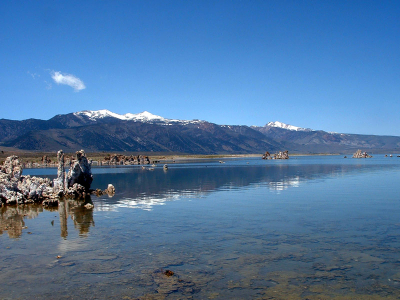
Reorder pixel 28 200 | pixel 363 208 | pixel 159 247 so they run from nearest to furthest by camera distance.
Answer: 1. pixel 159 247
2. pixel 363 208
3. pixel 28 200

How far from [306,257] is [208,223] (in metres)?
8.83

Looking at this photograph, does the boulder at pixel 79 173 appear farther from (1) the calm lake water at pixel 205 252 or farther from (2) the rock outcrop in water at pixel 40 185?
(1) the calm lake water at pixel 205 252

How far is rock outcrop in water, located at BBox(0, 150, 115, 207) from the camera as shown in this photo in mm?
34250

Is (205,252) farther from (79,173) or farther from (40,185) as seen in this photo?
(79,173)

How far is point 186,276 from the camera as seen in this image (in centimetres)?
1349

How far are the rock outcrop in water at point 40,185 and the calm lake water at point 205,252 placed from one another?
600 cm

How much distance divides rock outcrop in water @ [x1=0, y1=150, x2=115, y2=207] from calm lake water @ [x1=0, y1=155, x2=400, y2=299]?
600 centimetres

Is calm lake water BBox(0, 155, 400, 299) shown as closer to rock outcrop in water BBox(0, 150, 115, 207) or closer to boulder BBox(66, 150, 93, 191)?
rock outcrop in water BBox(0, 150, 115, 207)

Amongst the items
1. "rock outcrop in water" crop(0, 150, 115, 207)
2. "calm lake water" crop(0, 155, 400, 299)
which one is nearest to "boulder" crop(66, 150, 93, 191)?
"rock outcrop in water" crop(0, 150, 115, 207)

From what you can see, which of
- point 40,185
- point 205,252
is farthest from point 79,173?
point 205,252

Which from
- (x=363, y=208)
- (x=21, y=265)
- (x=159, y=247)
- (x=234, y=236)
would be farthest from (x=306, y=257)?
(x=363, y=208)

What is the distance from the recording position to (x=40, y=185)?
3744 cm

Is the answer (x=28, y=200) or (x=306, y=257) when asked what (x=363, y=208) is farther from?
(x=28, y=200)

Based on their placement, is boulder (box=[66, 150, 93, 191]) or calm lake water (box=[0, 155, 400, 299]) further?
boulder (box=[66, 150, 93, 191])
